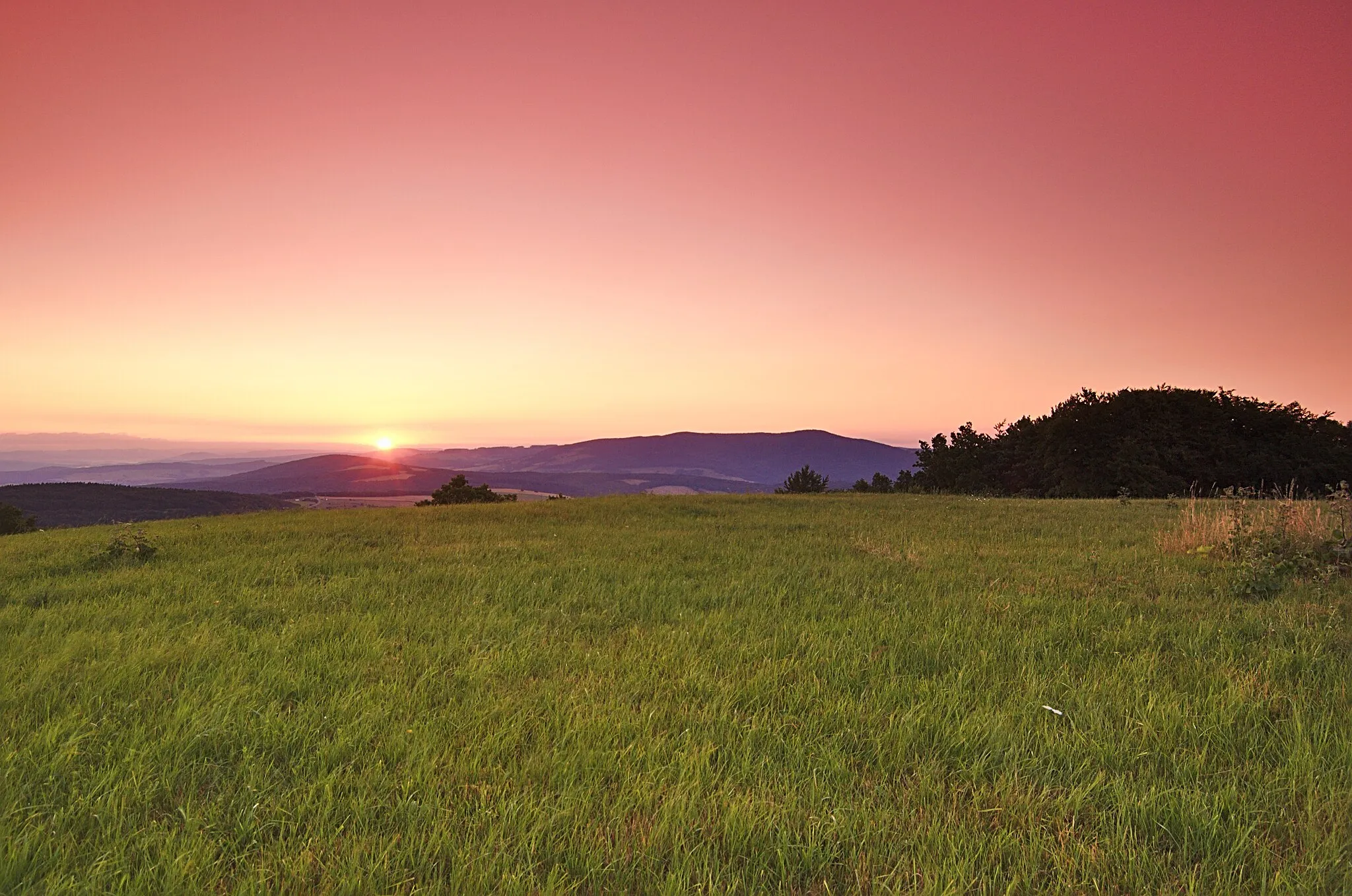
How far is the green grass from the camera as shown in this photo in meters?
2.51

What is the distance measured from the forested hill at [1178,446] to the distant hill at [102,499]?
93.6 m

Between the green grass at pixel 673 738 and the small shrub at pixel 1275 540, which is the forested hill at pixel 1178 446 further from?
the green grass at pixel 673 738

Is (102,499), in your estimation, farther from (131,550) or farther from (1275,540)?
(1275,540)

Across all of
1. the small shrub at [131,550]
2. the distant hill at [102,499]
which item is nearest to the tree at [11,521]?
the small shrub at [131,550]

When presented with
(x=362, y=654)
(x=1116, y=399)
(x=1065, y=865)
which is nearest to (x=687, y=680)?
(x=1065, y=865)

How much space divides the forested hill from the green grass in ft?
137

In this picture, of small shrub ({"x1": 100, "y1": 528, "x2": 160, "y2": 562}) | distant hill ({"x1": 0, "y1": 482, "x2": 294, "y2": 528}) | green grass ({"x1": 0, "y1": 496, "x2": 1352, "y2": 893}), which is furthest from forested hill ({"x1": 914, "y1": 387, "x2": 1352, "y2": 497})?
distant hill ({"x1": 0, "y1": 482, "x2": 294, "y2": 528})

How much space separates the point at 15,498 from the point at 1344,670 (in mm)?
149991

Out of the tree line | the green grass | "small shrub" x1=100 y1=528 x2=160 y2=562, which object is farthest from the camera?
the tree line

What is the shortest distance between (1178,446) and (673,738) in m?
59.2

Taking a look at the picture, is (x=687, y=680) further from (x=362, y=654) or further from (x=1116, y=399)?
(x=1116, y=399)

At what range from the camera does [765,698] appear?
4152 millimetres

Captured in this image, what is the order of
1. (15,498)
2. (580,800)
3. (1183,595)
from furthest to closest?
(15,498), (1183,595), (580,800)

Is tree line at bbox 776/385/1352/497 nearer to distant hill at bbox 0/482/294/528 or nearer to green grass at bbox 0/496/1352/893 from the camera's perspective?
green grass at bbox 0/496/1352/893
